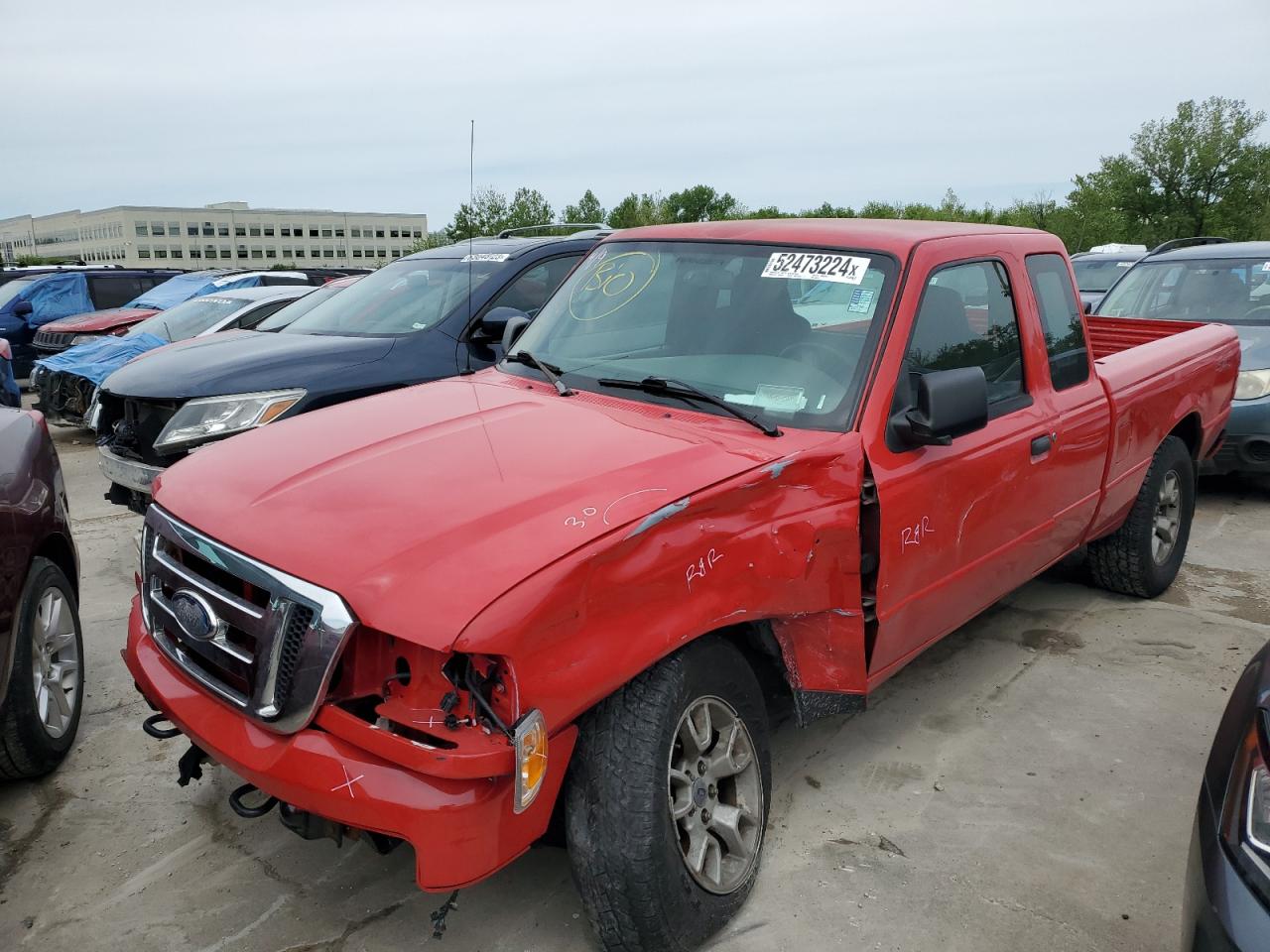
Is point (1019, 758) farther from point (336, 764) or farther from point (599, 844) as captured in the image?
point (336, 764)

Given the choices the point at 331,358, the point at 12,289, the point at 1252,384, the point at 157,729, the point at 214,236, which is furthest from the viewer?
the point at 214,236

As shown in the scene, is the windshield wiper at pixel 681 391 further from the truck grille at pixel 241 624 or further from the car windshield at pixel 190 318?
the car windshield at pixel 190 318

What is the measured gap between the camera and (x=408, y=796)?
84.0 inches

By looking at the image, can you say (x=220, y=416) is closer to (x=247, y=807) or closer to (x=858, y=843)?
(x=247, y=807)

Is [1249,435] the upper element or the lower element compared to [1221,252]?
lower

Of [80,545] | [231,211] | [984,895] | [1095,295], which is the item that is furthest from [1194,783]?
[231,211]

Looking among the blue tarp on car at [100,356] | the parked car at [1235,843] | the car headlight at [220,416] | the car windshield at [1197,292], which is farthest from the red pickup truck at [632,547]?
the blue tarp on car at [100,356]

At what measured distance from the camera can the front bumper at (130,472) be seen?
5312 millimetres

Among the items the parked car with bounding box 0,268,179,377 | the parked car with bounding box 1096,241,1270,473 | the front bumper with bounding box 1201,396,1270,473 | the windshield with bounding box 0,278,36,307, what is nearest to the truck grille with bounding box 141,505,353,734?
the front bumper with bounding box 1201,396,1270,473

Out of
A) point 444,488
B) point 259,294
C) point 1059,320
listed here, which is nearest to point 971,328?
point 1059,320

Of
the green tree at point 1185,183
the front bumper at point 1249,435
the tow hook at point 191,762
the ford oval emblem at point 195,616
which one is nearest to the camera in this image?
the ford oval emblem at point 195,616

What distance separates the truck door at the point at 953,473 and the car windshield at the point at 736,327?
0.47ft

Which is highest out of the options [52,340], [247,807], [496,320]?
[496,320]

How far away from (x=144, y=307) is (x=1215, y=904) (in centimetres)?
1467
